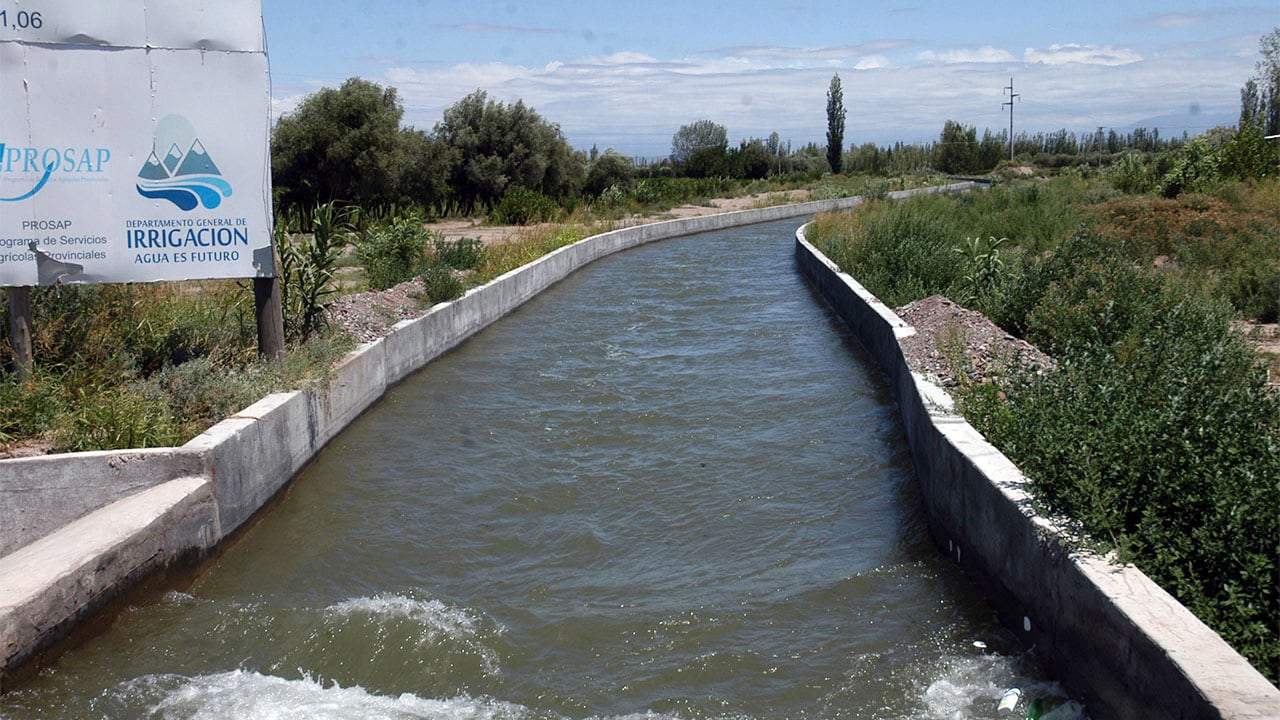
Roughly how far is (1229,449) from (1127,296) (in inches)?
233

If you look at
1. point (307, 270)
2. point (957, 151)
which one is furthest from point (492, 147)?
point (957, 151)

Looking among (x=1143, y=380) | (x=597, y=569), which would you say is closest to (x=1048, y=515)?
(x=1143, y=380)

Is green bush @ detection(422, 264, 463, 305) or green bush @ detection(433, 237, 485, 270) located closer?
green bush @ detection(422, 264, 463, 305)

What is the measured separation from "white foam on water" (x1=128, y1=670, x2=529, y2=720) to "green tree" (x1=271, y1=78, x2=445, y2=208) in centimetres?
2755

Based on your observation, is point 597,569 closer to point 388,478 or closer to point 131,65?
point 388,478

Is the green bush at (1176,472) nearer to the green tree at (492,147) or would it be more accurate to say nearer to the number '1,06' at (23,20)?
the number '1,06' at (23,20)

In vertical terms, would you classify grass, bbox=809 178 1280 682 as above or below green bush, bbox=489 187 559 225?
below

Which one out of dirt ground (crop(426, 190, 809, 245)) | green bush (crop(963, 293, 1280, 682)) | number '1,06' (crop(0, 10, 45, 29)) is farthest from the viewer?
dirt ground (crop(426, 190, 809, 245))

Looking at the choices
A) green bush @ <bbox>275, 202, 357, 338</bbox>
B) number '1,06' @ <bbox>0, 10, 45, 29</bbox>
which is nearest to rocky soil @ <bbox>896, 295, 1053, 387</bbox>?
green bush @ <bbox>275, 202, 357, 338</bbox>

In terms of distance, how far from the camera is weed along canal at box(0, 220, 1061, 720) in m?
5.70

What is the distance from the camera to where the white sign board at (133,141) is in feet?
27.7

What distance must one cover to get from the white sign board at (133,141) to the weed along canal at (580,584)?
227cm

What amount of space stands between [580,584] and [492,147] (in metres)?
34.5

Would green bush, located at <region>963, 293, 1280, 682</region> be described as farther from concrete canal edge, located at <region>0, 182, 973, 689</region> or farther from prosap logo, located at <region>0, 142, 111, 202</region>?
prosap logo, located at <region>0, 142, 111, 202</region>
